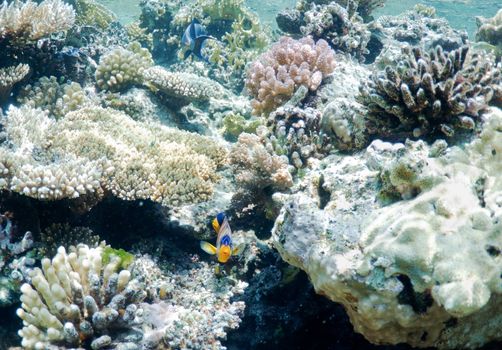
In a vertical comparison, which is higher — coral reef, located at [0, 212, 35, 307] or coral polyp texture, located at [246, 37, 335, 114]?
→ coral polyp texture, located at [246, 37, 335, 114]

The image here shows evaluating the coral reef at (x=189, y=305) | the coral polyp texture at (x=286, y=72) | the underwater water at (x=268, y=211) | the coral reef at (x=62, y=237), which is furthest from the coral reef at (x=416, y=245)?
the coral polyp texture at (x=286, y=72)

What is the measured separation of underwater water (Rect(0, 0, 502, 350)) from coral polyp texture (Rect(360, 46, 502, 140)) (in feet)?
0.07

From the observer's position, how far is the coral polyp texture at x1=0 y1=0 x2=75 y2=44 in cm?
579

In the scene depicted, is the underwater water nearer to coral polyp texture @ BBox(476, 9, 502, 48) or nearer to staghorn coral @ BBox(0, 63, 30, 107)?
staghorn coral @ BBox(0, 63, 30, 107)

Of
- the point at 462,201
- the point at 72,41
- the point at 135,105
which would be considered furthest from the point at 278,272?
the point at 72,41

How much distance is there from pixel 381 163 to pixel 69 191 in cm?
292

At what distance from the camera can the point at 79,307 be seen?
3.08 m

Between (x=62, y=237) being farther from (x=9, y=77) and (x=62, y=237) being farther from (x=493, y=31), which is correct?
(x=493, y=31)

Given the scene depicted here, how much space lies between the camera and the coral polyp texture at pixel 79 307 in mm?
2936

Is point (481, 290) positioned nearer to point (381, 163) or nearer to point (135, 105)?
point (381, 163)

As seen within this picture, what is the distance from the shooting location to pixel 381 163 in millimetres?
3307

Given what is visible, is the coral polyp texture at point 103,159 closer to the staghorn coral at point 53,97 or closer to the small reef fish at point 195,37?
the staghorn coral at point 53,97

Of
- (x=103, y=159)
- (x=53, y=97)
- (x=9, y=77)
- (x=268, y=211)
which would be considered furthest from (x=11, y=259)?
(x=53, y=97)

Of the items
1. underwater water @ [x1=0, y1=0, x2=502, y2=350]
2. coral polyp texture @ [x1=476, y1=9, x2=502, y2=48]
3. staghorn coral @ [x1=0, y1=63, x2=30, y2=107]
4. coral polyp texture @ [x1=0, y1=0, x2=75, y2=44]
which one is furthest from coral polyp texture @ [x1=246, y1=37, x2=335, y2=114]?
coral polyp texture @ [x1=476, y1=9, x2=502, y2=48]
